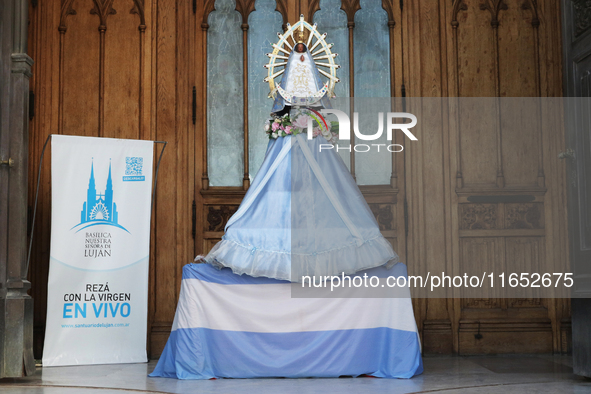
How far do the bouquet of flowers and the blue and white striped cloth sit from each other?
3.63ft

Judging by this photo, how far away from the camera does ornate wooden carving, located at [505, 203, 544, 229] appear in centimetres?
582

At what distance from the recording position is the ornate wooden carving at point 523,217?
19.1 ft

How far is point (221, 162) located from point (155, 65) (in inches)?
41.2

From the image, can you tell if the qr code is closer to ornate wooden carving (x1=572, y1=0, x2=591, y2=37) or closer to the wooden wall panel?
the wooden wall panel

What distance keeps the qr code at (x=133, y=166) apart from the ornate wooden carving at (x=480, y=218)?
282 centimetres

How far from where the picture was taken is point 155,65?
19.3 ft

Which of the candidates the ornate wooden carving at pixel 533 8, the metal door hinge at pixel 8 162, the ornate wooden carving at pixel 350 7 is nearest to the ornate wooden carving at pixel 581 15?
the ornate wooden carving at pixel 533 8

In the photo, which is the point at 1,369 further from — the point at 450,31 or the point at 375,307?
the point at 450,31

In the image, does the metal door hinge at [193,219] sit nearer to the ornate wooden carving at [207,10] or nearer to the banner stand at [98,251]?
the banner stand at [98,251]

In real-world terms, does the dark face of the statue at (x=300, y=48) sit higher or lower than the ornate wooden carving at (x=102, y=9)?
lower

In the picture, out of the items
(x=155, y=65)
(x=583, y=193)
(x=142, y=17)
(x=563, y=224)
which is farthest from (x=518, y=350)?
(x=142, y=17)

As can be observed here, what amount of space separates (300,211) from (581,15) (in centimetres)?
229

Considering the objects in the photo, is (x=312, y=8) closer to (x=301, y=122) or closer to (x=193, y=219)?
(x=301, y=122)

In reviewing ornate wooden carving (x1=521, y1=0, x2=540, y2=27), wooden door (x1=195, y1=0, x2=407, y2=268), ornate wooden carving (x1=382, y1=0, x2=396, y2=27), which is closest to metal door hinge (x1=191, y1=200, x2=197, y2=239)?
wooden door (x1=195, y1=0, x2=407, y2=268)
